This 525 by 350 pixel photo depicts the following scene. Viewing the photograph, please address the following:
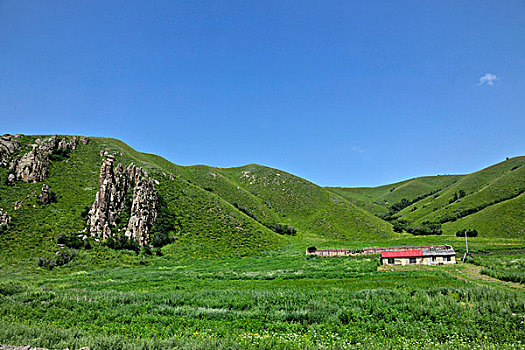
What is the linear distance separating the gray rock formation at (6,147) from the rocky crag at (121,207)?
19954 millimetres

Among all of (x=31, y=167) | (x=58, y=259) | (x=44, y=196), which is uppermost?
(x=31, y=167)

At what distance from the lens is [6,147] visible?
53.9 m

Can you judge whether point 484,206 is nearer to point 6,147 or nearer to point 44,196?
point 44,196

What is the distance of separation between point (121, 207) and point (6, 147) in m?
28.0

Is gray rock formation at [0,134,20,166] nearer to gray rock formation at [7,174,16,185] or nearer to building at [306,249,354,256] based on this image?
gray rock formation at [7,174,16,185]

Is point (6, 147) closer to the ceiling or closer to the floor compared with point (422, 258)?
closer to the ceiling

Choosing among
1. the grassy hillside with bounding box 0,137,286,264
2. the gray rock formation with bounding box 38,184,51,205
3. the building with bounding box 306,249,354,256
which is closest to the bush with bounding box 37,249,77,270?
the grassy hillside with bounding box 0,137,286,264

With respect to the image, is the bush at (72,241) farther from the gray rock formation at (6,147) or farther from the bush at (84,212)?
the gray rock formation at (6,147)

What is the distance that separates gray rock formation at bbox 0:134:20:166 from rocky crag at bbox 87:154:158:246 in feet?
65.5

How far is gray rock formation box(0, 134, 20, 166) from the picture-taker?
51625 millimetres

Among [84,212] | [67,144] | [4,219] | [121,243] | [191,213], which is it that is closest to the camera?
[4,219]

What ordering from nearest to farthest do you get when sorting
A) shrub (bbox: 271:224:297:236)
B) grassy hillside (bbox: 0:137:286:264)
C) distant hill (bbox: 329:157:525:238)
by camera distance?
grassy hillside (bbox: 0:137:286:264) → distant hill (bbox: 329:157:525:238) → shrub (bbox: 271:224:297:236)

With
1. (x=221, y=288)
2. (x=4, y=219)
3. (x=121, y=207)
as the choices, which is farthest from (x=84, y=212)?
(x=221, y=288)

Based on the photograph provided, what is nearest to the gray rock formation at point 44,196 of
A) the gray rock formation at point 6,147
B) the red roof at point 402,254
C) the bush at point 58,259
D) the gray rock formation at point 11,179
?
the gray rock formation at point 11,179
